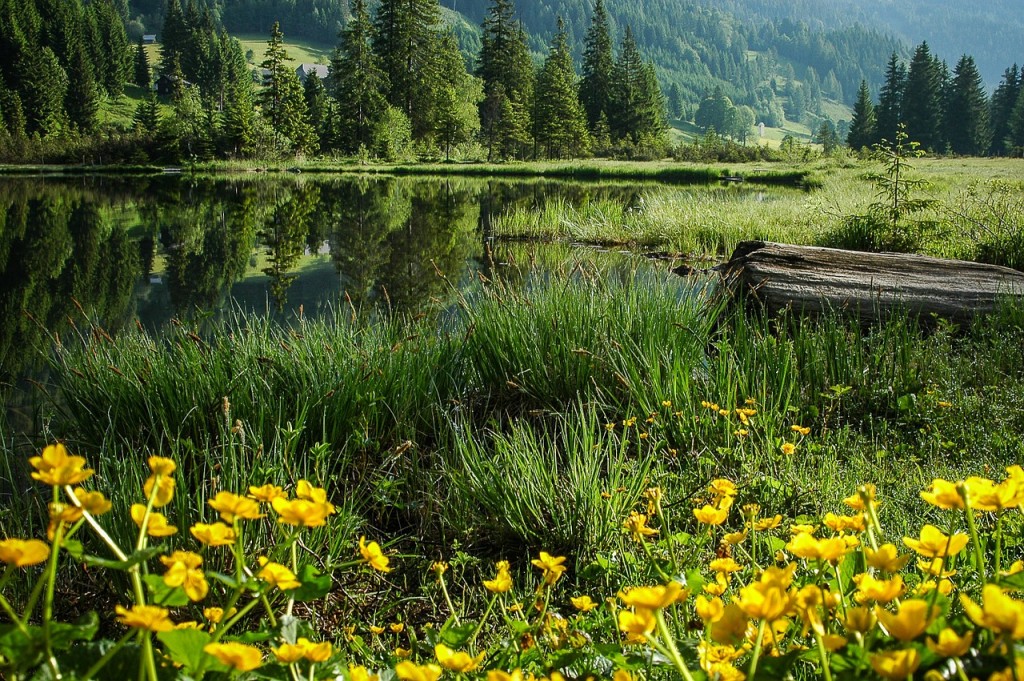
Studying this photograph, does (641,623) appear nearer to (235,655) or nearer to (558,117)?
(235,655)

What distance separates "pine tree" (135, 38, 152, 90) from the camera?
93438mm

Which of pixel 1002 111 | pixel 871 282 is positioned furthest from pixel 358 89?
pixel 1002 111

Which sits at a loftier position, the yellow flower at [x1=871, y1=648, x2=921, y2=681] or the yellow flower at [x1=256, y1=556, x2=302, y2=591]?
the yellow flower at [x1=871, y1=648, x2=921, y2=681]

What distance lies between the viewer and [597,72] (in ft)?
225

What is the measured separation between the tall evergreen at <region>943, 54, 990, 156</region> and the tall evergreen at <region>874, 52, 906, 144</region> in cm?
394

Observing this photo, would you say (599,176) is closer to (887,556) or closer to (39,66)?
(887,556)

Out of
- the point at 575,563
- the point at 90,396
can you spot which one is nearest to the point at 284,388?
the point at 90,396

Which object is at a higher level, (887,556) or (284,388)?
(887,556)

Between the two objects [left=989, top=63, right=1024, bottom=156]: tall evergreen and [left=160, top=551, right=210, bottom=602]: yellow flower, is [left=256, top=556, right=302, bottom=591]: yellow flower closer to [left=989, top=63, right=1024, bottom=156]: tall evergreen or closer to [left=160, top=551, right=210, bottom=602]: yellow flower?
[left=160, top=551, right=210, bottom=602]: yellow flower

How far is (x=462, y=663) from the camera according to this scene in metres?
0.97

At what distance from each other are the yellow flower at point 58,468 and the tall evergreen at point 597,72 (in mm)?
68891

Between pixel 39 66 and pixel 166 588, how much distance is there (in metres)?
80.0

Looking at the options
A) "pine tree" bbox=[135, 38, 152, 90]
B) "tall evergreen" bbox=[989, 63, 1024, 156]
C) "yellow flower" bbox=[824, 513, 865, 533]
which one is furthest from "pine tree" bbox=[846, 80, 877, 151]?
"pine tree" bbox=[135, 38, 152, 90]

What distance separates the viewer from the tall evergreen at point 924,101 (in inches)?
2469
